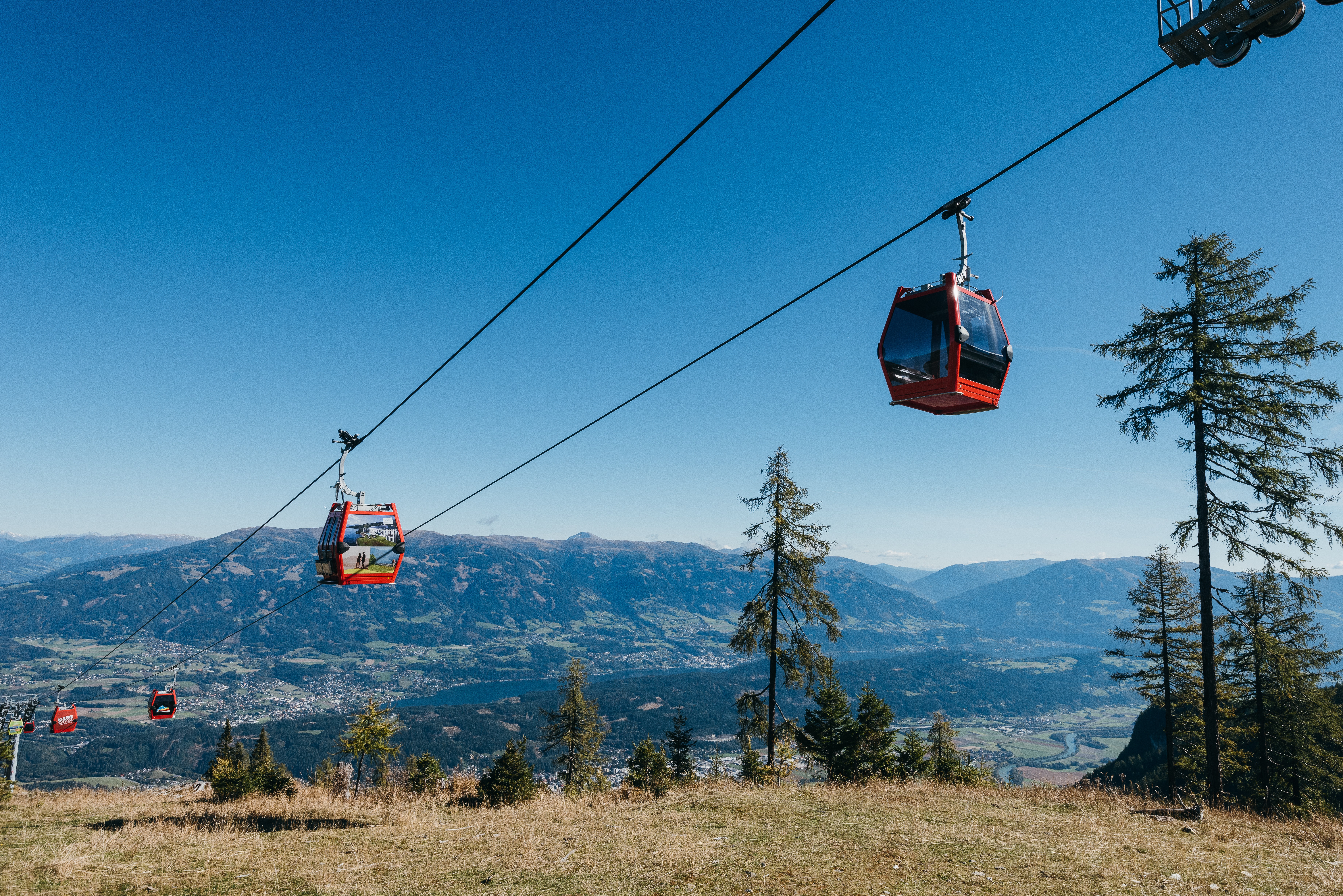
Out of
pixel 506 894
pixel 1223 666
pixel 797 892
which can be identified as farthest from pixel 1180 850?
pixel 1223 666

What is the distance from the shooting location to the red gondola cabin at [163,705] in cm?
2561

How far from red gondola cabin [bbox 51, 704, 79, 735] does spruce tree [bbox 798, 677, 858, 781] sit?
33.9m

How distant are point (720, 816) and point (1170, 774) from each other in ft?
70.4

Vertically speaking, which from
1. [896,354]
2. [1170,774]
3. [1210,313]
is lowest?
[1170,774]

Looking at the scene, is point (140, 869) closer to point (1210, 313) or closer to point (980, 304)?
point (980, 304)

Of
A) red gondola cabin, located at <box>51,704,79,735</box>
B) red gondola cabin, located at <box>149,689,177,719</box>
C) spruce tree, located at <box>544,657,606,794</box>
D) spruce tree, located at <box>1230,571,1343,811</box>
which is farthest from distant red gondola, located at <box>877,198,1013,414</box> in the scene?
spruce tree, located at <box>544,657,606,794</box>

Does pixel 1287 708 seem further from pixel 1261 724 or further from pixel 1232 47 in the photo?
pixel 1232 47

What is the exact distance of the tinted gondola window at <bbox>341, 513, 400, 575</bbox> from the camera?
55.0 ft

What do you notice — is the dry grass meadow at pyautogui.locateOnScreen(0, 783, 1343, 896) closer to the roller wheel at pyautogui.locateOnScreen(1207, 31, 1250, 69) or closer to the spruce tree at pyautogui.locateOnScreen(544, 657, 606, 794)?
the roller wheel at pyautogui.locateOnScreen(1207, 31, 1250, 69)

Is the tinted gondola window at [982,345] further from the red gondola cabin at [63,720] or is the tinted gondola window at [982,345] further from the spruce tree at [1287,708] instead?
the red gondola cabin at [63,720]

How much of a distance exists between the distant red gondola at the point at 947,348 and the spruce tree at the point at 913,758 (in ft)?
89.3

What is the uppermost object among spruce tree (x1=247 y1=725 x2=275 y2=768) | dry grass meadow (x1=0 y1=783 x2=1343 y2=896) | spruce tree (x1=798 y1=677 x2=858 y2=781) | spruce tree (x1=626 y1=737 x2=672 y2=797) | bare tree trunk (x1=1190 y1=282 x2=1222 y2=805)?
bare tree trunk (x1=1190 y1=282 x2=1222 y2=805)

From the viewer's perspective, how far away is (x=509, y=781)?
2244cm

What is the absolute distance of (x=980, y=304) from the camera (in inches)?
389
